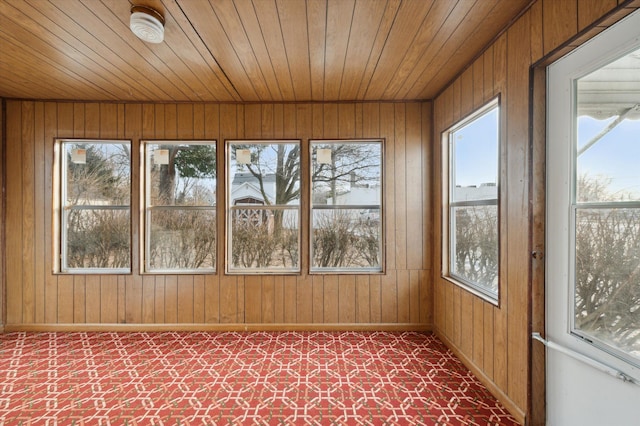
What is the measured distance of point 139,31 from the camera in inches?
69.8

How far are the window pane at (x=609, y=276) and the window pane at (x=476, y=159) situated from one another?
0.72 m

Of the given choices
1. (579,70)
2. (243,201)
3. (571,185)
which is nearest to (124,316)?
(243,201)

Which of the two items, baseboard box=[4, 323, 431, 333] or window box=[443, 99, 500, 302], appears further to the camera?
baseboard box=[4, 323, 431, 333]

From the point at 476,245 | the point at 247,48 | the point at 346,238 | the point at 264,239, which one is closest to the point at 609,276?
the point at 476,245

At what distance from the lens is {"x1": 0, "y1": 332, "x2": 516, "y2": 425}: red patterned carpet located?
6.20 ft

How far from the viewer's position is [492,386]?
6.84 feet

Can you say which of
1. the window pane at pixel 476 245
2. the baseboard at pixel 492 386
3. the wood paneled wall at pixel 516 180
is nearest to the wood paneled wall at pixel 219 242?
the window pane at pixel 476 245

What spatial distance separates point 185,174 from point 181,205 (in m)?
0.35

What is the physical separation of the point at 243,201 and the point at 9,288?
2.69 m

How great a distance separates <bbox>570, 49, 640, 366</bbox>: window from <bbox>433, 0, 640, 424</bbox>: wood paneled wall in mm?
197

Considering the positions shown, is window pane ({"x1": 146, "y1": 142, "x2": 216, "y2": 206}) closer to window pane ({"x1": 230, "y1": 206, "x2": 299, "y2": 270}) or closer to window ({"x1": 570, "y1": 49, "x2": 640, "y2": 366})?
window pane ({"x1": 230, "y1": 206, "x2": 299, "y2": 270})

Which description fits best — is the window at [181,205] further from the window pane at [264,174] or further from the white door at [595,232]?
the white door at [595,232]

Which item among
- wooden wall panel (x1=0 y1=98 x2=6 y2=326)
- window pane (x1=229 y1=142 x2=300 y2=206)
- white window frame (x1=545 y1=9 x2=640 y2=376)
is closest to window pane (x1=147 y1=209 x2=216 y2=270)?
window pane (x1=229 y1=142 x2=300 y2=206)

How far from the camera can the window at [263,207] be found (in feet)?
10.7
